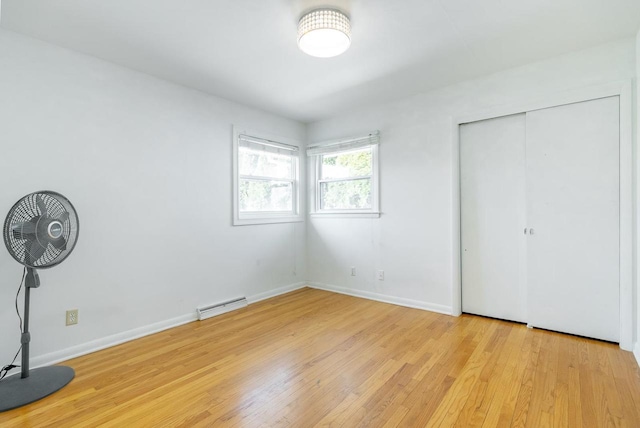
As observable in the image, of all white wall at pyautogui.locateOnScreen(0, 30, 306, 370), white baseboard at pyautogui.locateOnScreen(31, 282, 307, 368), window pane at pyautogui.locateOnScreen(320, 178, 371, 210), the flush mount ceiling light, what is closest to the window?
window pane at pyautogui.locateOnScreen(320, 178, 371, 210)

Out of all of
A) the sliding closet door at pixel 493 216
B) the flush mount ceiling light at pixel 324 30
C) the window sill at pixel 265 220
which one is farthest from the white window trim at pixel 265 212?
the sliding closet door at pixel 493 216

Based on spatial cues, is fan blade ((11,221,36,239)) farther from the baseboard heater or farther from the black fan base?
the baseboard heater

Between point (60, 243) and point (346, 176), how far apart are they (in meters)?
3.17

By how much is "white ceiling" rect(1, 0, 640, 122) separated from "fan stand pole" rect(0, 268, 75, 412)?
1.77m

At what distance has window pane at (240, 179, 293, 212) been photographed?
13.1 feet

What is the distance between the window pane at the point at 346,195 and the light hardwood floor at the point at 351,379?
167cm

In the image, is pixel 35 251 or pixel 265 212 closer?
pixel 35 251

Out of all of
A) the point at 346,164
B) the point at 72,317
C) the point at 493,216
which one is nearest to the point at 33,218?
the point at 72,317

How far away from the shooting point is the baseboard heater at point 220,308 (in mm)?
3363

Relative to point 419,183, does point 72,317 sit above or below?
below

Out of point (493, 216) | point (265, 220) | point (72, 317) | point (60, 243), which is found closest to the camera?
point (60, 243)

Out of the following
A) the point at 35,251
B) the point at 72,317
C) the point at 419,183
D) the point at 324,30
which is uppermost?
the point at 324,30

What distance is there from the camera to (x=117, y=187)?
109 inches

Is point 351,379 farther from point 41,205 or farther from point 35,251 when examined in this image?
point 41,205
